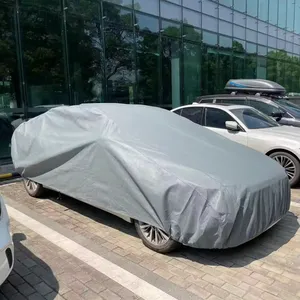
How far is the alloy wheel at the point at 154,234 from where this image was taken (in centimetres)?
373

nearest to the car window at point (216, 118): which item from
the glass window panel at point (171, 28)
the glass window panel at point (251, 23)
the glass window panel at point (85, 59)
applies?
the glass window panel at point (85, 59)

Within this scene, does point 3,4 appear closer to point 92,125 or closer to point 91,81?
point 91,81

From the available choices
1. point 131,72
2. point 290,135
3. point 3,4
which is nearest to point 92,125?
point 290,135

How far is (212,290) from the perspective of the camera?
316cm

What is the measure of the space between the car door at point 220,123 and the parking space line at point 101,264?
166 inches

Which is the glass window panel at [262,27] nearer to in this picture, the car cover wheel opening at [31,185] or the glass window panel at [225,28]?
the glass window panel at [225,28]

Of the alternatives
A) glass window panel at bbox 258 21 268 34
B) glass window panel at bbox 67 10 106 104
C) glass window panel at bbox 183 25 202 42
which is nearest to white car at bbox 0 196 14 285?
glass window panel at bbox 67 10 106 104

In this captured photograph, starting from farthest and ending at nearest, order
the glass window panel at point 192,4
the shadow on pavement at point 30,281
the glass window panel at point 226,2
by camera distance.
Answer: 1. the glass window panel at point 226,2
2. the glass window panel at point 192,4
3. the shadow on pavement at point 30,281

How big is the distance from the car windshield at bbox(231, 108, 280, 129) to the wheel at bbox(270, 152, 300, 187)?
0.91m

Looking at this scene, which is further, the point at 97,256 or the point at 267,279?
the point at 97,256

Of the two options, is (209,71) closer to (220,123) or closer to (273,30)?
(273,30)

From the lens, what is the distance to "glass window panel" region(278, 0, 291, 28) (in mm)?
21672

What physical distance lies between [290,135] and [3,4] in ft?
25.6

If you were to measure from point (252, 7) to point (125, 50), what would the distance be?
10.2m
